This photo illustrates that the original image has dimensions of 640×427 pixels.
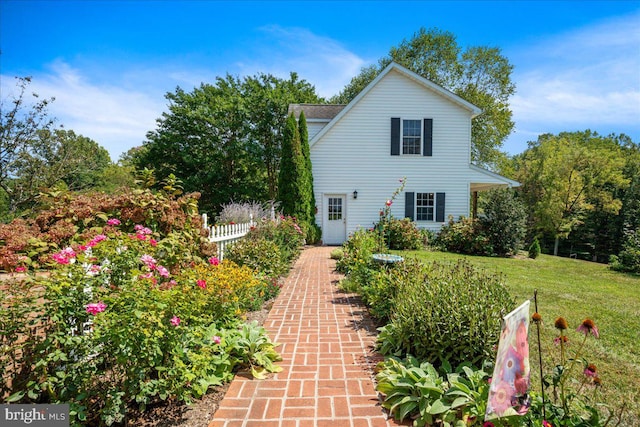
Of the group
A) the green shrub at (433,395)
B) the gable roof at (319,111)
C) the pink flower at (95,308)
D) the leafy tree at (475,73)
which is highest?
the leafy tree at (475,73)

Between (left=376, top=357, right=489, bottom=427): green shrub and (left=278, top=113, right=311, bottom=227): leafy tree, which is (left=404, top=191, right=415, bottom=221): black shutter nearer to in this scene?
(left=278, top=113, right=311, bottom=227): leafy tree

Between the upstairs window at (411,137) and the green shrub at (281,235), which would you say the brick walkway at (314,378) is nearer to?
the green shrub at (281,235)

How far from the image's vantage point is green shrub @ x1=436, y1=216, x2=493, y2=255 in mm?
12125

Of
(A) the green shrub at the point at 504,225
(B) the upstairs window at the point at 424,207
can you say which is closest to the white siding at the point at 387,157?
(B) the upstairs window at the point at 424,207

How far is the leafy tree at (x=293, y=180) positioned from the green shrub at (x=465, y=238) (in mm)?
5708

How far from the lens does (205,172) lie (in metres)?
18.3

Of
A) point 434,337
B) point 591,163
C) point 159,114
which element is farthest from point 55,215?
point 591,163

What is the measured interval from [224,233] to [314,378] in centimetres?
463

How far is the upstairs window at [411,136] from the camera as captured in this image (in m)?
13.9

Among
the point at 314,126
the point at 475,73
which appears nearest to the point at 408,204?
the point at 314,126

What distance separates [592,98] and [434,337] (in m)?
10.9

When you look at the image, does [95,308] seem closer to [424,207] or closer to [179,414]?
[179,414]

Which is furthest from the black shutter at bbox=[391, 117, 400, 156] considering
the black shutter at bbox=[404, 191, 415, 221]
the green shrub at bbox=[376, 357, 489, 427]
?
the green shrub at bbox=[376, 357, 489, 427]

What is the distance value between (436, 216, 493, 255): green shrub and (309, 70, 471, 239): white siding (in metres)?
0.84
